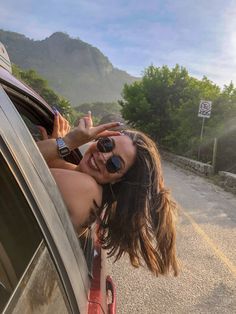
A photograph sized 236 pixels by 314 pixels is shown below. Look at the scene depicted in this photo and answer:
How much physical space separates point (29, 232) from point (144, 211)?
88cm

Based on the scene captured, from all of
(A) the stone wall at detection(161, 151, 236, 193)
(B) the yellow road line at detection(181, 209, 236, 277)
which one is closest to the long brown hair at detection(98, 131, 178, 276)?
(B) the yellow road line at detection(181, 209, 236, 277)

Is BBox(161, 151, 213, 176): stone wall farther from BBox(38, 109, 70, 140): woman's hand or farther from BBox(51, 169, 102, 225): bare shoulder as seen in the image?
BBox(51, 169, 102, 225): bare shoulder

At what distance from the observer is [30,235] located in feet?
3.77

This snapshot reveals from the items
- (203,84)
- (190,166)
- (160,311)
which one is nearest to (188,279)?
(160,311)

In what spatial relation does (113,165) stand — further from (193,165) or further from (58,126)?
(193,165)

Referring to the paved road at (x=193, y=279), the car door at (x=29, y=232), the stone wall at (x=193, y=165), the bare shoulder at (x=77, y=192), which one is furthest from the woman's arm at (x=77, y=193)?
the stone wall at (x=193, y=165)

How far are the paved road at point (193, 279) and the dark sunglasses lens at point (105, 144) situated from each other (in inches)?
97.8

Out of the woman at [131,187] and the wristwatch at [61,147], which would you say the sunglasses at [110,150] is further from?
the wristwatch at [61,147]

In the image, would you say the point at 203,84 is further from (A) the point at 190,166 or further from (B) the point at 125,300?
(B) the point at 125,300

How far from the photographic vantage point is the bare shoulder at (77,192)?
1599mm

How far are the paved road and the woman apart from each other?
223 cm

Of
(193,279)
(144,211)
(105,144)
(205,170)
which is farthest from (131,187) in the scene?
(205,170)

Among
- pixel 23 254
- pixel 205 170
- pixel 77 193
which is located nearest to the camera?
pixel 23 254

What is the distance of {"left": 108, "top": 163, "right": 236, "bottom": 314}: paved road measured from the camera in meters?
4.25
